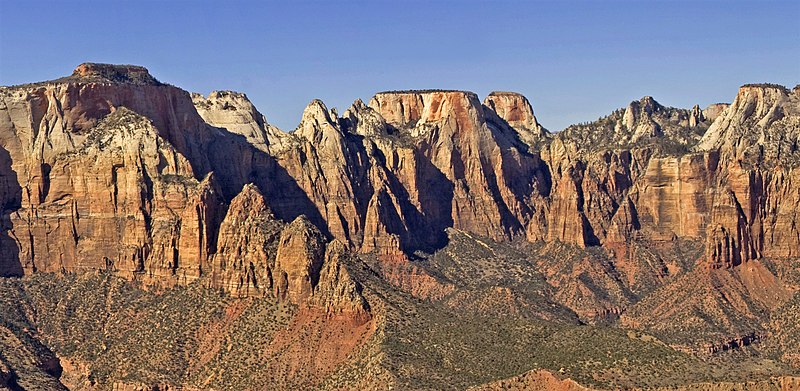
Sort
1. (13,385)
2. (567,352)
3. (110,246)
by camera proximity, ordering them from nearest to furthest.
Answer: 1. (567,352)
2. (13,385)
3. (110,246)

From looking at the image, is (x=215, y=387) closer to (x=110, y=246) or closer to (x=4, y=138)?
(x=110, y=246)

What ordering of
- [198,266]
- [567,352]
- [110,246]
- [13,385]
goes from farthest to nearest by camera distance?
[110,246], [198,266], [13,385], [567,352]

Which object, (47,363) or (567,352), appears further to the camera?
(47,363)

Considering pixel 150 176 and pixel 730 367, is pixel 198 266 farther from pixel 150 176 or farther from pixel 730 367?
pixel 730 367

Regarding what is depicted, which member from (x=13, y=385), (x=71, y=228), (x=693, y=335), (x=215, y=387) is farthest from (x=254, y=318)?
(x=693, y=335)

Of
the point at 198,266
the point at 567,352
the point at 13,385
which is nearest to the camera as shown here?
the point at 567,352

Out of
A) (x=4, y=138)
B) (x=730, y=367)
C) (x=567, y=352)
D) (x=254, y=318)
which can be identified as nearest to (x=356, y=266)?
(x=254, y=318)

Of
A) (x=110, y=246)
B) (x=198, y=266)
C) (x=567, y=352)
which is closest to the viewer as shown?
(x=567, y=352)

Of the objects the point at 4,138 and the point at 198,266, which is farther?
the point at 4,138

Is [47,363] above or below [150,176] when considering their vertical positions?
below
